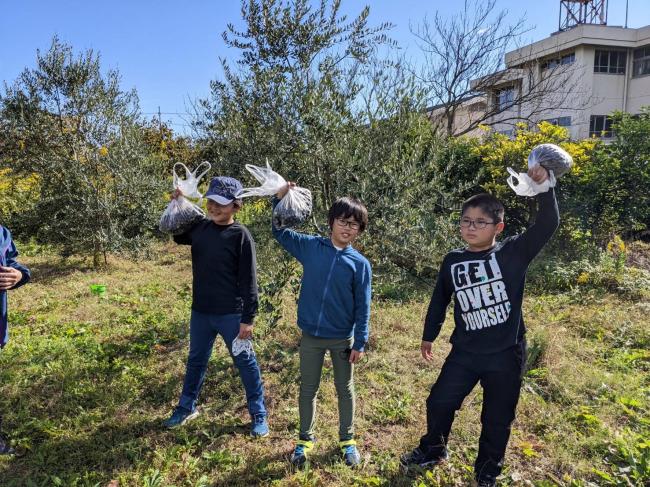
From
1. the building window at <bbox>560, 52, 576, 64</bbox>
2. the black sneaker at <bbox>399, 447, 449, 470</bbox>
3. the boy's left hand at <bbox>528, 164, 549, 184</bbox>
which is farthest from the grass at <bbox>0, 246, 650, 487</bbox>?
the building window at <bbox>560, 52, 576, 64</bbox>

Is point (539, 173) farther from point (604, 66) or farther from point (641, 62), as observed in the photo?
point (641, 62)

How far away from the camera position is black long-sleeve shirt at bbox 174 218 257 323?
114 inches

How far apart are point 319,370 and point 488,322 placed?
3.32 ft

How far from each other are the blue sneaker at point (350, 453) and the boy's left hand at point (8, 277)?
7.21 ft

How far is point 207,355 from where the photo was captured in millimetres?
3172

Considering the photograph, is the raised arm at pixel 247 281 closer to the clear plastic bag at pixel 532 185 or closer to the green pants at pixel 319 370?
the green pants at pixel 319 370

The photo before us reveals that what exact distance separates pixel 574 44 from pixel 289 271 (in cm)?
2401

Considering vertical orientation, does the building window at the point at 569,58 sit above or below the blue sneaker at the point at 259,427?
above

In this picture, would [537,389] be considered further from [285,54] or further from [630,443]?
[285,54]

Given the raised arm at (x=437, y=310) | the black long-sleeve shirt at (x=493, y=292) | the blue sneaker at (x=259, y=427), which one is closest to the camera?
the black long-sleeve shirt at (x=493, y=292)

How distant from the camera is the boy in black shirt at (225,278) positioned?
9.46 feet

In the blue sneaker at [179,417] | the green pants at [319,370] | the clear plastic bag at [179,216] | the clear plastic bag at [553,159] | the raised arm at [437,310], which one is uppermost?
the clear plastic bag at [553,159]

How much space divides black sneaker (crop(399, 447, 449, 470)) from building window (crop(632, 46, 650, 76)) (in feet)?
88.3

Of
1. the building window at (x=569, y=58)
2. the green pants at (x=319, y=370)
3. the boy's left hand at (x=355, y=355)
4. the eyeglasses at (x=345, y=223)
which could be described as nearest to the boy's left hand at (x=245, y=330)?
the green pants at (x=319, y=370)
